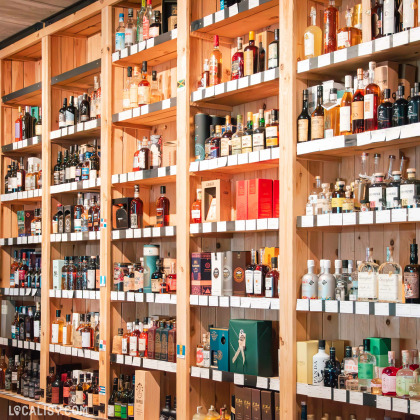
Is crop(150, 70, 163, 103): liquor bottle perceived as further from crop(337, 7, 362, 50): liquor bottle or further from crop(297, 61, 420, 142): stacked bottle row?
crop(337, 7, 362, 50): liquor bottle

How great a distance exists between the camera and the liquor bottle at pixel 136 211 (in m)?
5.02

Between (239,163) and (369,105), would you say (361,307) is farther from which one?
(239,163)

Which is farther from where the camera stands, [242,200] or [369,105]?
[242,200]

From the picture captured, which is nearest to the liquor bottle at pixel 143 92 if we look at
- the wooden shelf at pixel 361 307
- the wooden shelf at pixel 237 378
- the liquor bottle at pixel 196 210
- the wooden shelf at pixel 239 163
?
the wooden shelf at pixel 239 163

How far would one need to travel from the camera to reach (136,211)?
504 centimetres

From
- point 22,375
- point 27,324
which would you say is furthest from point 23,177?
point 22,375

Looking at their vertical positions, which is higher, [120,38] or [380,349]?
[120,38]

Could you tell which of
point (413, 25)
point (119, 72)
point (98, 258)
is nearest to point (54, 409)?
point (98, 258)

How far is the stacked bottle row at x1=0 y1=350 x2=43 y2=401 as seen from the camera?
586 centimetres

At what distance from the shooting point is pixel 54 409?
5457mm

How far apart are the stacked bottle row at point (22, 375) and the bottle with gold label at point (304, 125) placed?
3274 mm

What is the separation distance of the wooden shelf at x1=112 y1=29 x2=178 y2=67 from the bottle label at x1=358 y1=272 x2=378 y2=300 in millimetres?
2094

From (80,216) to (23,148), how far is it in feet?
3.80

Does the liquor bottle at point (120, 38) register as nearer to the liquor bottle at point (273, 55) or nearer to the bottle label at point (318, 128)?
the liquor bottle at point (273, 55)
